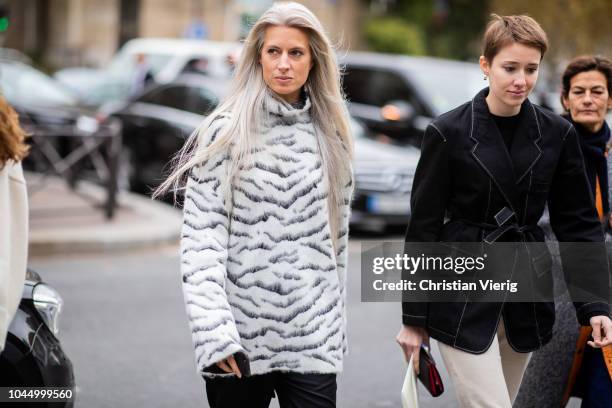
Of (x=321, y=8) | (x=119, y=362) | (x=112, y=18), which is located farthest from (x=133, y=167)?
(x=321, y=8)

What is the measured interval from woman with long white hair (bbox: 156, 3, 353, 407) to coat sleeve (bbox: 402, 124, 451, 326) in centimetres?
28

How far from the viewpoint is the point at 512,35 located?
3391 mm

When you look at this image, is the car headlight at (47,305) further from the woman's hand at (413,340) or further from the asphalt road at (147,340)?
the asphalt road at (147,340)

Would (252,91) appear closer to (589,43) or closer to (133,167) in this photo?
(133,167)

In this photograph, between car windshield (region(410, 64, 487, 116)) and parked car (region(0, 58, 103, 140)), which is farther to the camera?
parked car (region(0, 58, 103, 140))

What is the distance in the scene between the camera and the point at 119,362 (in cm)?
630

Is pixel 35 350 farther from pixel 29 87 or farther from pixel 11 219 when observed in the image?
pixel 29 87

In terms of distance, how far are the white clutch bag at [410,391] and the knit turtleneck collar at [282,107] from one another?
91 cm

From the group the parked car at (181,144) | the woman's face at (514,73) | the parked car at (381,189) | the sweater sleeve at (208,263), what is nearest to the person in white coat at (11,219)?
the sweater sleeve at (208,263)

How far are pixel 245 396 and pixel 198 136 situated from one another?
82cm

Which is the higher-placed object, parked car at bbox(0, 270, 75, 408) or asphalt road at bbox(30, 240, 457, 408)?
parked car at bbox(0, 270, 75, 408)

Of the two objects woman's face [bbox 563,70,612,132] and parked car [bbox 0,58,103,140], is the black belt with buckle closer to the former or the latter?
woman's face [bbox 563,70,612,132]

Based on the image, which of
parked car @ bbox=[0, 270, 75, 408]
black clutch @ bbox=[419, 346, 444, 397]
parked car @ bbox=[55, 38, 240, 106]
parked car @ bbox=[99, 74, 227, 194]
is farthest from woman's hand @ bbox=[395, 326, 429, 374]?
parked car @ bbox=[55, 38, 240, 106]

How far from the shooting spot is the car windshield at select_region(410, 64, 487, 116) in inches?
530
